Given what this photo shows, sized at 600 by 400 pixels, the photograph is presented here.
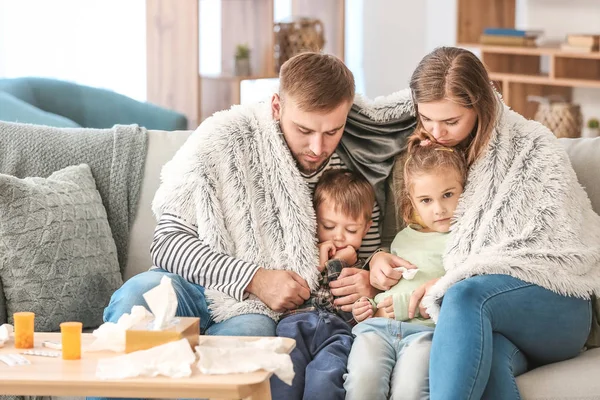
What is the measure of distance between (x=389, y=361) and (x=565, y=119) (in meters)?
2.58

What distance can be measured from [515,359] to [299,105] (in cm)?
75

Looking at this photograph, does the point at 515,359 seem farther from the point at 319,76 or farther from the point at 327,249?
the point at 319,76

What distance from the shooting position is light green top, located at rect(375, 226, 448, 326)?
7.39 ft

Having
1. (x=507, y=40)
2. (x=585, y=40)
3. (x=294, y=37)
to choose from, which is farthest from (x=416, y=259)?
(x=294, y=37)

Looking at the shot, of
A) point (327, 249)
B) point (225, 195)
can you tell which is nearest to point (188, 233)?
point (225, 195)

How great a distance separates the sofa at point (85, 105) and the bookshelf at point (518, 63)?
1511 mm

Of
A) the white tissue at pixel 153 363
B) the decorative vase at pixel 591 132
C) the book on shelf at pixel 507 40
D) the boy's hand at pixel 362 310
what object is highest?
the book on shelf at pixel 507 40

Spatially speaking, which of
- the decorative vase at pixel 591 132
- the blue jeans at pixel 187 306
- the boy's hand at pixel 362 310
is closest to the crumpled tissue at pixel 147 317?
the blue jeans at pixel 187 306

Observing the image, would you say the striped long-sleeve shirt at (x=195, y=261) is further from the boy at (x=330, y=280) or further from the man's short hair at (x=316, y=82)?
the man's short hair at (x=316, y=82)

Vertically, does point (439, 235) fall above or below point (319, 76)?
below

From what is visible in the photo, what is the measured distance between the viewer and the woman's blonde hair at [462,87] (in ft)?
7.57

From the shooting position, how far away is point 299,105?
2287 mm

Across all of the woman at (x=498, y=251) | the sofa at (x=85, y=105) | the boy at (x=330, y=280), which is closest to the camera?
the woman at (x=498, y=251)

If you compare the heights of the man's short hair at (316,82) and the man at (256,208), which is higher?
the man's short hair at (316,82)
